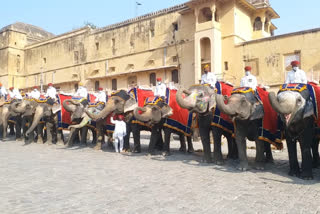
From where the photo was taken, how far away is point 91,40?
38688 mm

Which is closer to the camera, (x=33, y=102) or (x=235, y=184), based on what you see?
(x=235, y=184)

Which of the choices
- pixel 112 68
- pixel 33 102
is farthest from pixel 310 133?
pixel 112 68

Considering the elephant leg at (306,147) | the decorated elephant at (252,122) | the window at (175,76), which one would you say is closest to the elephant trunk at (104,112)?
the decorated elephant at (252,122)

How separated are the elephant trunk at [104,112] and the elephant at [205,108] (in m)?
3.34

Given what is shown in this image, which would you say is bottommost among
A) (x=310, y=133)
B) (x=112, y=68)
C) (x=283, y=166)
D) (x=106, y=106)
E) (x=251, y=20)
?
(x=283, y=166)

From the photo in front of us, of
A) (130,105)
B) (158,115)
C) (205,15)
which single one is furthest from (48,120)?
(205,15)

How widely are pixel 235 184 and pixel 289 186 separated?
3.38 ft

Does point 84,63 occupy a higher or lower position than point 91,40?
lower

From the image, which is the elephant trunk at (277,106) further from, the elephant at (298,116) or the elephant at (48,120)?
the elephant at (48,120)

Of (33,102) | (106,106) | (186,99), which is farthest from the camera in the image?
(33,102)

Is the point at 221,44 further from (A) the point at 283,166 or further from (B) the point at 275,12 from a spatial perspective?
(A) the point at 283,166

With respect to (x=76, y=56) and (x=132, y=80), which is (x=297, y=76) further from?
(x=76, y=56)

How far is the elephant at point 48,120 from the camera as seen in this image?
1231cm

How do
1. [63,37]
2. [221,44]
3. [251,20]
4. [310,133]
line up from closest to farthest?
[310,133] → [221,44] → [251,20] → [63,37]
